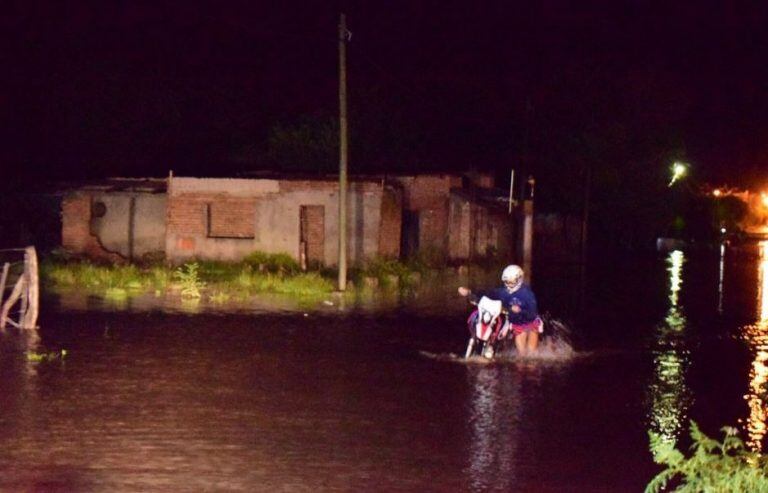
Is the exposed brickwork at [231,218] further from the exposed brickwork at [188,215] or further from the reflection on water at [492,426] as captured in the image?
the reflection on water at [492,426]

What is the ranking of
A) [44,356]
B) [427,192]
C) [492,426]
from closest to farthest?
[492,426] → [44,356] → [427,192]

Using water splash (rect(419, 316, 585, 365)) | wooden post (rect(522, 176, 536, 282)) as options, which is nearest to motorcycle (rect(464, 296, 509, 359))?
water splash (rect(419, 316, 585, 365))

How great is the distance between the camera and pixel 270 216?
31.8 m

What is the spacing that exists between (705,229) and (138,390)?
50000 millimetres

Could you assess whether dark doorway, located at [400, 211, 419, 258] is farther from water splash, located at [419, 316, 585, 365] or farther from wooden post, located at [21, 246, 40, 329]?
water splash, located at [419, 316, 585, 365]

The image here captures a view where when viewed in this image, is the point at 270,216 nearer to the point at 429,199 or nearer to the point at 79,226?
the point at 429,199

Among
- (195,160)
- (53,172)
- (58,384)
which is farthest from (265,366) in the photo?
(195,160)

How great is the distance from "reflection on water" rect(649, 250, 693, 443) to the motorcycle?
2163mm

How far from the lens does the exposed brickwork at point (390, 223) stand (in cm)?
3231

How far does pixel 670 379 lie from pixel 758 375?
57.2 inches

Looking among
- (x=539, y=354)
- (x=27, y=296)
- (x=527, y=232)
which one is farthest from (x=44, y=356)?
(x=527, y=232)

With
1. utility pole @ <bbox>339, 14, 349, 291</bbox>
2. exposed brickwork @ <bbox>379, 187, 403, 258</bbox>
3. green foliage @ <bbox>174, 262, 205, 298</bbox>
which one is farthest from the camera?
exposed brickwork @ <bbox>379, 187, 403, 258</bbox>

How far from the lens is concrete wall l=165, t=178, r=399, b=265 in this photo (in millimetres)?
31828

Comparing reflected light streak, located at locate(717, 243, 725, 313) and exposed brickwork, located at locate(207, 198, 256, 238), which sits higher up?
exposed brickwork, located at locate(207, 198, 256, 238)
